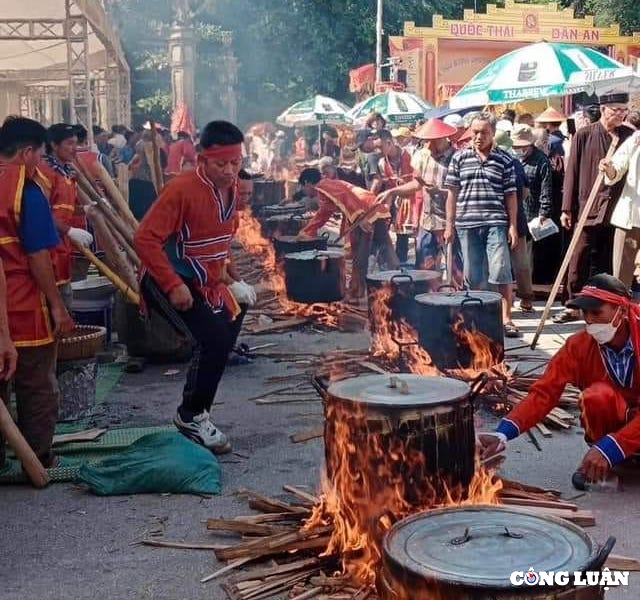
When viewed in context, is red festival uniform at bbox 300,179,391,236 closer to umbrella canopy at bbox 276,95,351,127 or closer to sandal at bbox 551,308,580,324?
sandal at bbox 551,308,580,324

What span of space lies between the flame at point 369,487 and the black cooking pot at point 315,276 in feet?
19.6

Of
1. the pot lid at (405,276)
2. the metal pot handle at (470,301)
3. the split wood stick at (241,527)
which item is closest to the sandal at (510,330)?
the pot lid at (405,276)

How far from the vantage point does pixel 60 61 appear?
1064 inches

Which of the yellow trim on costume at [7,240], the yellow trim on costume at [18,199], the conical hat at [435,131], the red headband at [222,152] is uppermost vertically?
the conical hat at [435,131]

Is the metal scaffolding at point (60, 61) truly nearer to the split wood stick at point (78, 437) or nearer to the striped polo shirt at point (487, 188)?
the striped polo shirt at point (487, 188)

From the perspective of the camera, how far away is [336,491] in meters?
4.45

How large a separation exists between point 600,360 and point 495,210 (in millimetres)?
3698

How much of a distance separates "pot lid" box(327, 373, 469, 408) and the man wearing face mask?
0.56 metres

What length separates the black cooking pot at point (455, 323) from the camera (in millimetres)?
7051

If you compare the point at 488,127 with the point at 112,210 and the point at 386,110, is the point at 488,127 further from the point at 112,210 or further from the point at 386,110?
the point at 386,110

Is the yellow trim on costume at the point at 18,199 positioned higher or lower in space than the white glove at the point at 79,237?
higher

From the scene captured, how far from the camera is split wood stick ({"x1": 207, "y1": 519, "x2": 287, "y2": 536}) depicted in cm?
477

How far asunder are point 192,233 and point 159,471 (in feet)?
4.84

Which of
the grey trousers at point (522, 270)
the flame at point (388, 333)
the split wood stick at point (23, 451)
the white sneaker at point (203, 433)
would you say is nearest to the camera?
the split wood stick at point (23, 451)
